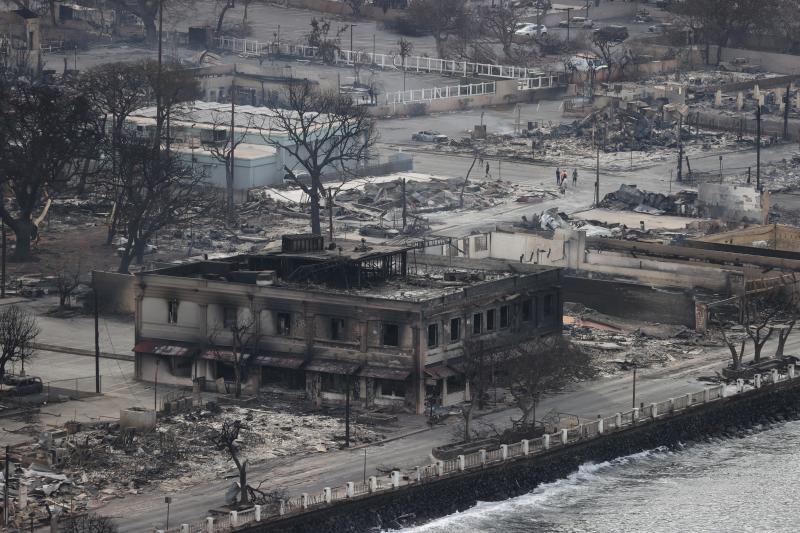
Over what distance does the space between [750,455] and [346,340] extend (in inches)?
609

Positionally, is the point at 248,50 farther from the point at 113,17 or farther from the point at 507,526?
the point at 507,526

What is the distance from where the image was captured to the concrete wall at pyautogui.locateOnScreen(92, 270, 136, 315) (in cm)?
10738

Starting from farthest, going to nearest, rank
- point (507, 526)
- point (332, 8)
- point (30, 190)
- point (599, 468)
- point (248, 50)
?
point (332, 8) → point (248, 50) → point (30, 190) → point (599, 468) → point (507, 526)

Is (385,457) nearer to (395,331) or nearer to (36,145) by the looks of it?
(395,331)

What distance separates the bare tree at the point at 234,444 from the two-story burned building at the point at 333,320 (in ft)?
17.0

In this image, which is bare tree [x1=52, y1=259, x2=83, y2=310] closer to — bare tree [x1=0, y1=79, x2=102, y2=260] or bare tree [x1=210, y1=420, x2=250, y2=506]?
bare tree [x1=0, y1=79, x2=102, y2=260]

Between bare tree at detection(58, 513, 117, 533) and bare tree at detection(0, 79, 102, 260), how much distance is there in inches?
1708

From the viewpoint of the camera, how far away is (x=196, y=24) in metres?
191

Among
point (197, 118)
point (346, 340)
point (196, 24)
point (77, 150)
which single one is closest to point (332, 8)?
point (196, 24)

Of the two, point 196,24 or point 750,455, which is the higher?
point 196,24

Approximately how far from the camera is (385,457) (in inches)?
3356

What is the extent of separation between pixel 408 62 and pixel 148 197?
61.5 meters

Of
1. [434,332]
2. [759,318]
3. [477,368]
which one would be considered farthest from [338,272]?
[759,318]

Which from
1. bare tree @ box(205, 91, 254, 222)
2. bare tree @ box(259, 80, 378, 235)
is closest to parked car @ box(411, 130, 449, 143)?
bare tree @ box(259, 80, 378, 235)
